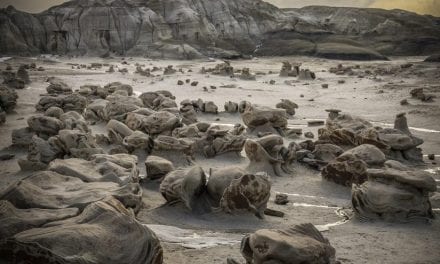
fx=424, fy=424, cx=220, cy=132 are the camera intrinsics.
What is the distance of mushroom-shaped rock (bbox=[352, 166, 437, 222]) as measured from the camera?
4.46 meters

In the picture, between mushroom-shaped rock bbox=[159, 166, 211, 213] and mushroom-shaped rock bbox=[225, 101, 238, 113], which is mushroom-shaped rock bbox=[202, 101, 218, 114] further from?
mushroom-shaped rock bbox=[159, 166, 211, 213]

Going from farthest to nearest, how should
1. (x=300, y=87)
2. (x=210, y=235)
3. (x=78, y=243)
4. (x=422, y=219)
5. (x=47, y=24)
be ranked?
(x=47, y=24)
(x=300, y=87)
(x=422, y=219)
(x=210, y=235)
(x=78, y=243)

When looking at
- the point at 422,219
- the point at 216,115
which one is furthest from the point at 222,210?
the point at 216,115

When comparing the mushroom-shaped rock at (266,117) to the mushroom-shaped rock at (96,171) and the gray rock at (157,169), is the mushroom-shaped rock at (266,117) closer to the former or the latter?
the gray rock at (157,169)

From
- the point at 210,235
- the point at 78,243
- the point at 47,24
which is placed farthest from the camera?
the point at 47,24

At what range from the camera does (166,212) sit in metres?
4.57

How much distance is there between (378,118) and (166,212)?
7.58m

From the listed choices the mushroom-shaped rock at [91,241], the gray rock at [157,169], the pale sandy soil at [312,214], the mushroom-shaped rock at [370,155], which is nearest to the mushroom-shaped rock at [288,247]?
the pale sandy soil at [312,214]

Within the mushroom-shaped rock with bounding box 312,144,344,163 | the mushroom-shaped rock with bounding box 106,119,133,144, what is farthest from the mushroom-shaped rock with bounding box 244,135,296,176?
the mushroom-shaped rock with bounding box 106,119,133,144

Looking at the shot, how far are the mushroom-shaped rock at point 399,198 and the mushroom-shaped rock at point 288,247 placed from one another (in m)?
1.70

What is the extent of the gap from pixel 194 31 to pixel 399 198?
125 ft

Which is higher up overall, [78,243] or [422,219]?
[78,243]

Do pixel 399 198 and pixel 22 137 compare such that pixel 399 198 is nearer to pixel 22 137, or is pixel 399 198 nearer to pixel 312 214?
pixel 312 214

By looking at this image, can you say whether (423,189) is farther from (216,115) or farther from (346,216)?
(216,115)
